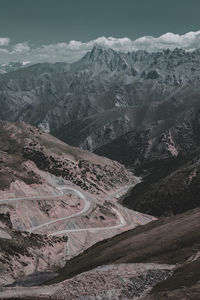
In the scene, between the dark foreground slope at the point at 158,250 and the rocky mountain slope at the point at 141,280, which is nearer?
the rocky mountain slope at the point at 141,280

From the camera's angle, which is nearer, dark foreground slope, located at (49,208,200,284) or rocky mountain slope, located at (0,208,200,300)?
rocky mountain slope, located at (0,208,200,300)

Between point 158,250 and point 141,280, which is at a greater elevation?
point 141,280

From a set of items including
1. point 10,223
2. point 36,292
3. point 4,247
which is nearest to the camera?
point 36,292

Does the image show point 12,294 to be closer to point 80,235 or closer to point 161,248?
point 161,248

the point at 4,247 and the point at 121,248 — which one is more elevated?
the point at 121,248

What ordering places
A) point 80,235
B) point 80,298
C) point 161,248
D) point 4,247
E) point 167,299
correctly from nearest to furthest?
point 167,299 → point 80,298 → point 161,248 → point 4,247 → point 80,235

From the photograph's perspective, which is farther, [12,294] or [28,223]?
[28,223]

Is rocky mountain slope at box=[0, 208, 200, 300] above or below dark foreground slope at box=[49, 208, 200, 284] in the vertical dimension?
above

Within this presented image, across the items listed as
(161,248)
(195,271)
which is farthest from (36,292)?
(161,248)

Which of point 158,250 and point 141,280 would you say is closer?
point 141,280

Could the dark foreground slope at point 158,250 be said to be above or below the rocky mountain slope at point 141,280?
below

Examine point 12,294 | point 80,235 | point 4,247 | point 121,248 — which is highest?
point 12,294
